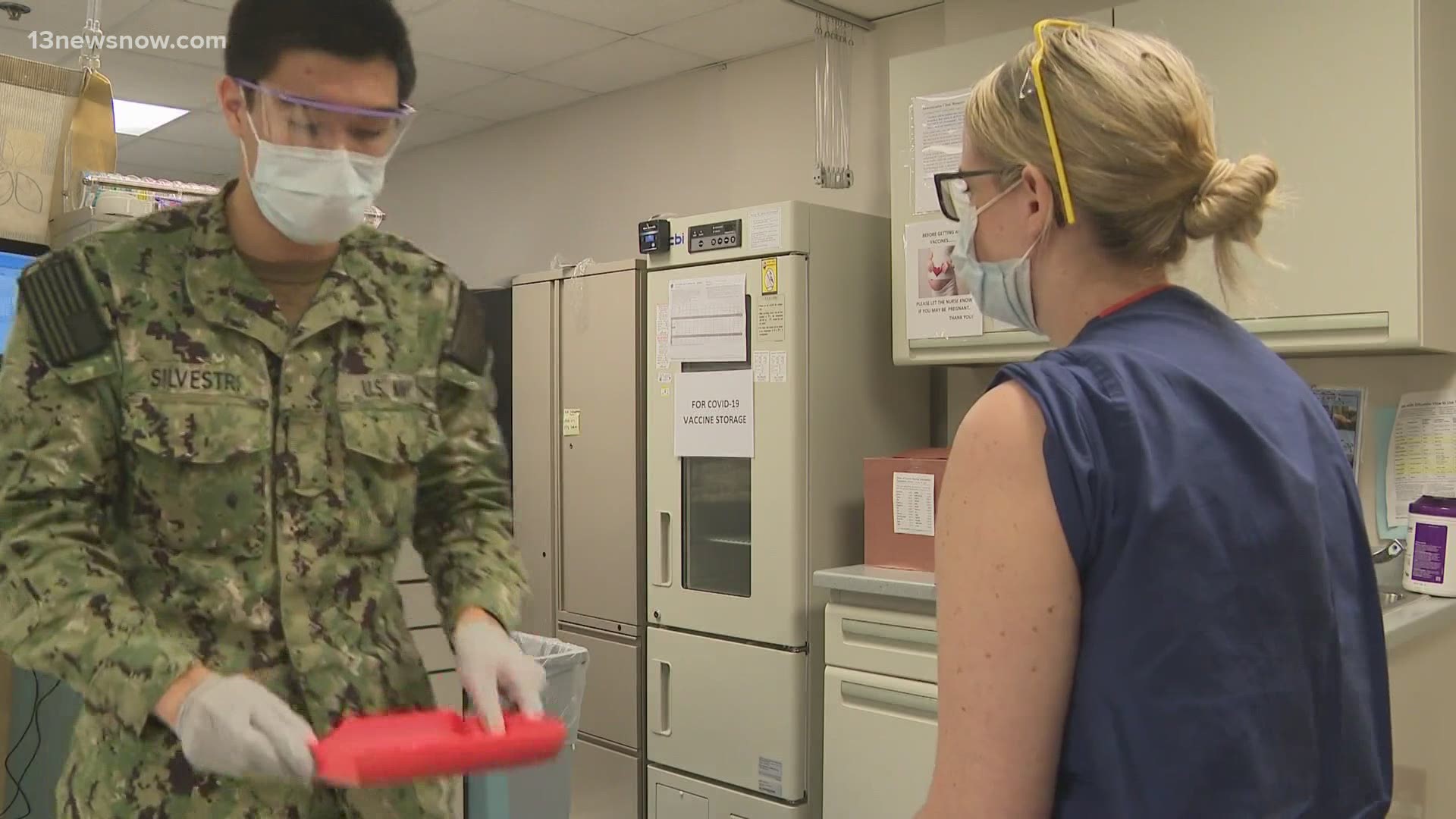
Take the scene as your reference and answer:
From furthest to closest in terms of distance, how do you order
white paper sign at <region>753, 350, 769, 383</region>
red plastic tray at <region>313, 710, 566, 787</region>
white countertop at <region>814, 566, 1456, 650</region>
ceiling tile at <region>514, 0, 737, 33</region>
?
1. ceiling tile at <region>514, 0, 737, 33</region>
2. white paper sign at <region>753, 350, 769, 383</region>
3. white countertop at <region>814, 566, 1456, 650</region>
4. red plastic tray at <region>313, 710, 566, 787</region>

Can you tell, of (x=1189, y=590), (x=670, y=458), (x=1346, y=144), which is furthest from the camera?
(x=670, y=458)

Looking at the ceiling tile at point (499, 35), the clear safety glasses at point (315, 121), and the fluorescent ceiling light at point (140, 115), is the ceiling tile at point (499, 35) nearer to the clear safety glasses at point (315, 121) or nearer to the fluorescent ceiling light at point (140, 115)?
the fluorescent ceiling light at point (140, 115)

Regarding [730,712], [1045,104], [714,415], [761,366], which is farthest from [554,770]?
[1045,104]

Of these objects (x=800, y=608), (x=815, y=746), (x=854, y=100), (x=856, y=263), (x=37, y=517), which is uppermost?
(x=854, y=100)

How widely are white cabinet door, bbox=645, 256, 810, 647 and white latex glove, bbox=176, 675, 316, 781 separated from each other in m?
2.07

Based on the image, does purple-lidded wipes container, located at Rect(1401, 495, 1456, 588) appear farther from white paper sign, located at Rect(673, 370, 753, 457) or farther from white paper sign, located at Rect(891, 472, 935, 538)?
white paper sign, located at Rect(673, 370, 753, 457)

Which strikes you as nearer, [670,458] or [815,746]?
[815,746]

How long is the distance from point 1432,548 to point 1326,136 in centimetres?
90

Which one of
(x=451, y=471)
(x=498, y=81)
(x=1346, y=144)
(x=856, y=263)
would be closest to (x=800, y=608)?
(x=856, y=263)

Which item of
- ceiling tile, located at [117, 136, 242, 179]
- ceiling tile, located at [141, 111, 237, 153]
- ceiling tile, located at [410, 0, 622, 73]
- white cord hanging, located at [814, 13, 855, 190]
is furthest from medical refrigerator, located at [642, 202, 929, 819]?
ceiling tile, located at [117, 136, 242, 179]

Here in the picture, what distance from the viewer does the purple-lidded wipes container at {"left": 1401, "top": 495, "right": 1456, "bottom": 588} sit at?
2.38 metres

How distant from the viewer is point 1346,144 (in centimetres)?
230

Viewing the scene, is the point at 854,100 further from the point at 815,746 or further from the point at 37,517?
the point at 37,517

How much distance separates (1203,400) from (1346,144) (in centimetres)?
178
